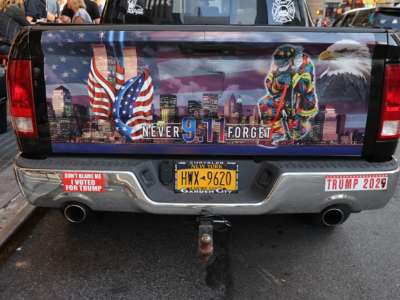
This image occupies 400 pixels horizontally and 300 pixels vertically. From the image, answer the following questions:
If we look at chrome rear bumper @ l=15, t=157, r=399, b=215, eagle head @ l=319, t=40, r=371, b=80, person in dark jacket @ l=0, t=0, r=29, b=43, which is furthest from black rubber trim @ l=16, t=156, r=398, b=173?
person in dark jacket @ l=0, t=0, r=29, b=43

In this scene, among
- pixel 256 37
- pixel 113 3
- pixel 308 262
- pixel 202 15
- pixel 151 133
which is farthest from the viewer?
pixel 113 3

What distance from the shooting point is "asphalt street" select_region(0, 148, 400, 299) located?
9.09ft

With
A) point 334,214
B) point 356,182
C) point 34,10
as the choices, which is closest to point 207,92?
point 356,182

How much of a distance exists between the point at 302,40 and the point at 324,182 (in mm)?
853

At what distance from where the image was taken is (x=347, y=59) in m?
2.53

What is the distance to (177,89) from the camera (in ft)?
8.41

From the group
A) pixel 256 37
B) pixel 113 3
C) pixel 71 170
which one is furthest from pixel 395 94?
pixel 113 3

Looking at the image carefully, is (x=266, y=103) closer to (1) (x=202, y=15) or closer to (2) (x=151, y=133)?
(2) (x=151, y=133)

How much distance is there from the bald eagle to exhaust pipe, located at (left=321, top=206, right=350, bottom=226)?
0.69m

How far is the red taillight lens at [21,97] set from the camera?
8.36 ft

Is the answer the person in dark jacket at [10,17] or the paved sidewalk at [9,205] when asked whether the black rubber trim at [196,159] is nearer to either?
the paved sidewalk at [9,205]

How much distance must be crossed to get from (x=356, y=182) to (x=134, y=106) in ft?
4.72

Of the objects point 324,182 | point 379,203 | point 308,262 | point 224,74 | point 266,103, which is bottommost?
point 308,262

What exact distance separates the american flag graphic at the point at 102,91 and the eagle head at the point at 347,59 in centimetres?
120
